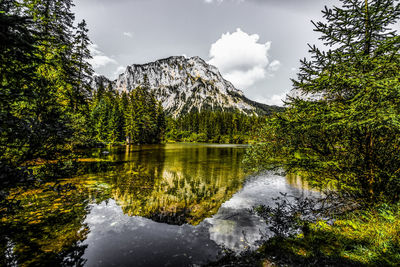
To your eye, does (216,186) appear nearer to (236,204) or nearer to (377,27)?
(236,204)

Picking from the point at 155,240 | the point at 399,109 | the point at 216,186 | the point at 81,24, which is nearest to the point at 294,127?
the point at 399,109

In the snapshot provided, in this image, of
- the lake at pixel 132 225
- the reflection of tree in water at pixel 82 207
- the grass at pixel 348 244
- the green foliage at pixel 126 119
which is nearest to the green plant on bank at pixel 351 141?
the grass at pixel 348 244

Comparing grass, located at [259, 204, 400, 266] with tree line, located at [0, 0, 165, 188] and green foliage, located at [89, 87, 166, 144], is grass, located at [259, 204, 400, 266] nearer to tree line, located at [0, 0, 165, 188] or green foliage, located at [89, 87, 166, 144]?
tree line, located at [0, 0, 165, 188]

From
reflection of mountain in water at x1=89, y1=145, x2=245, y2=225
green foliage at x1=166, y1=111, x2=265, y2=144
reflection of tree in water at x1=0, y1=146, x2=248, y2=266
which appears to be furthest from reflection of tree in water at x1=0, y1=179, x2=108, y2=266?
green foliage at x1=166, y1=111, x2=265, y2=144

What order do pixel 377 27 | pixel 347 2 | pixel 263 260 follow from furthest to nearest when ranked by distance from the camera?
1. pixel 347 2
2. pixel 377 27
3. pixel 263 260

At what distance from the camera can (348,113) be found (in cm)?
486

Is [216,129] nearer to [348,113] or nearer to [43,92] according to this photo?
[348,113]

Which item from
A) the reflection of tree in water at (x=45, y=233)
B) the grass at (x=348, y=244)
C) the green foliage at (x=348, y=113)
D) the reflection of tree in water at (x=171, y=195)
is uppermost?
the green foliage at (x=348, y=113)

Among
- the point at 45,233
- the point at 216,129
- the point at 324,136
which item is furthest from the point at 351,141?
the point at 216,129

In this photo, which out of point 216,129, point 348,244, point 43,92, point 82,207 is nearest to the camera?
point 43,92

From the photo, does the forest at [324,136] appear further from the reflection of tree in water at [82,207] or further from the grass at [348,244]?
the reflection of tree in water at [82,207]

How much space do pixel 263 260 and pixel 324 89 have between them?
235 inches

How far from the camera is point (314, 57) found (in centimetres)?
595

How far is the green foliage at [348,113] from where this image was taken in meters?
4.73
